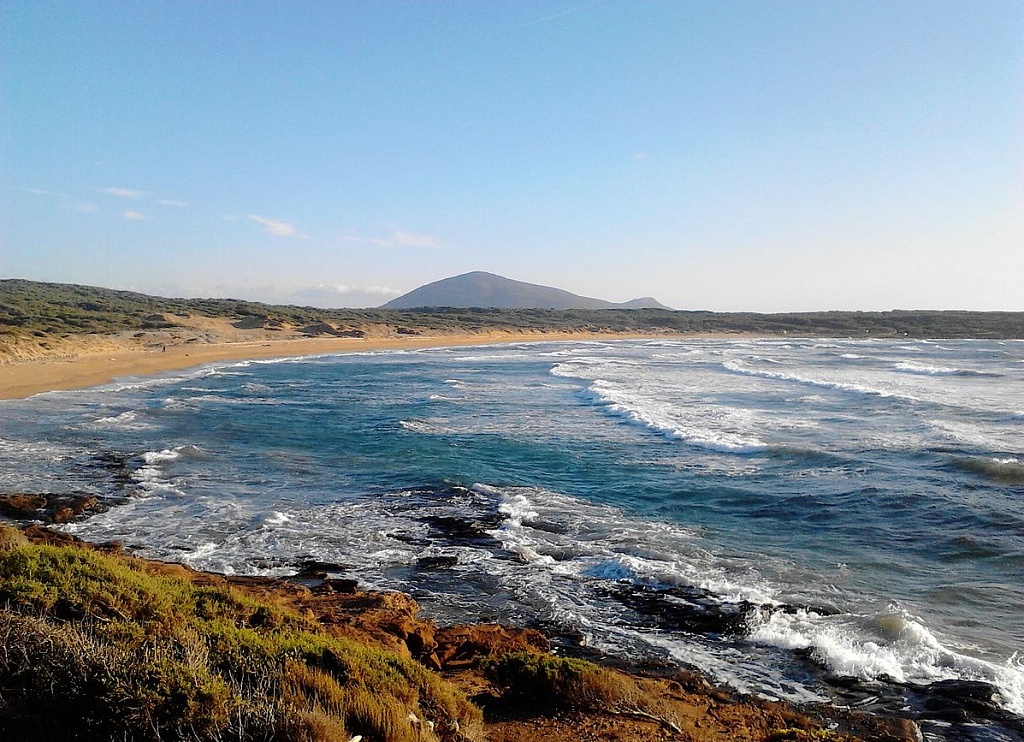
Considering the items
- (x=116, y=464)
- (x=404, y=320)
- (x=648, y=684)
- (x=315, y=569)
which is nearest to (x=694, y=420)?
(x=315, y=569)

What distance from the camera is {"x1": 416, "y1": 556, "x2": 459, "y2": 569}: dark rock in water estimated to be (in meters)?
9.71

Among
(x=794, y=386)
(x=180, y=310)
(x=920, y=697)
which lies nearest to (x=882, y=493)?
(x=920, y=697)

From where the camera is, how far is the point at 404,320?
→ 260 ft

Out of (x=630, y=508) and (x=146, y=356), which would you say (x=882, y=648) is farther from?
(x=146, y=356)

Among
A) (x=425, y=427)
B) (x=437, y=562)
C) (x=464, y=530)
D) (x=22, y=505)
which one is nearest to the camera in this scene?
(x=437, y=562)

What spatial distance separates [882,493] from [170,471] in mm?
14340

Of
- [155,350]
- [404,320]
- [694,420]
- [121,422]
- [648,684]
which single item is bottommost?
[648,684]

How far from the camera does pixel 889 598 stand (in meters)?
8.77

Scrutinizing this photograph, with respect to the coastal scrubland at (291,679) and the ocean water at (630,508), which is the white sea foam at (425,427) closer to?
the ocean water at (630,508)

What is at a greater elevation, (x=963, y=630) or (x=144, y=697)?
(x=144, y=697)

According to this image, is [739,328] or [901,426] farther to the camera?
[739,328]

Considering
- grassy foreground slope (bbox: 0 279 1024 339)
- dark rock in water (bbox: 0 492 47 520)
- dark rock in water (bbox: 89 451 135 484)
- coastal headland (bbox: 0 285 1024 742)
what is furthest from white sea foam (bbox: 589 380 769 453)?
grassy foreground slope (bbox: 0 279 1024 339)

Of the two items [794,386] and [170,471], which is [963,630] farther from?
[794,386]

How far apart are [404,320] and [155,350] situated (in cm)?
3739
